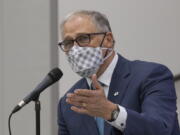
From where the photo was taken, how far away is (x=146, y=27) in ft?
7.54

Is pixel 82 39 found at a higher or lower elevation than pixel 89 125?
higher

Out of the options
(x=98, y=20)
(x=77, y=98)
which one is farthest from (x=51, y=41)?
(x=77, y=98)

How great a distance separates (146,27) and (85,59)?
789 millimetres

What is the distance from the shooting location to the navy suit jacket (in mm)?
1305

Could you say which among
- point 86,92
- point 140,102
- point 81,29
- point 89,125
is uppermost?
point 81,29

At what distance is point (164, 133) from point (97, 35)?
0.48 m

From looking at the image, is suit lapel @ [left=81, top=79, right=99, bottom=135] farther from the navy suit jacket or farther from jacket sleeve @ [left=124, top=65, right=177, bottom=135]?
jacket sleeve @ [left=124, top=65, right=177, bottom=135]
